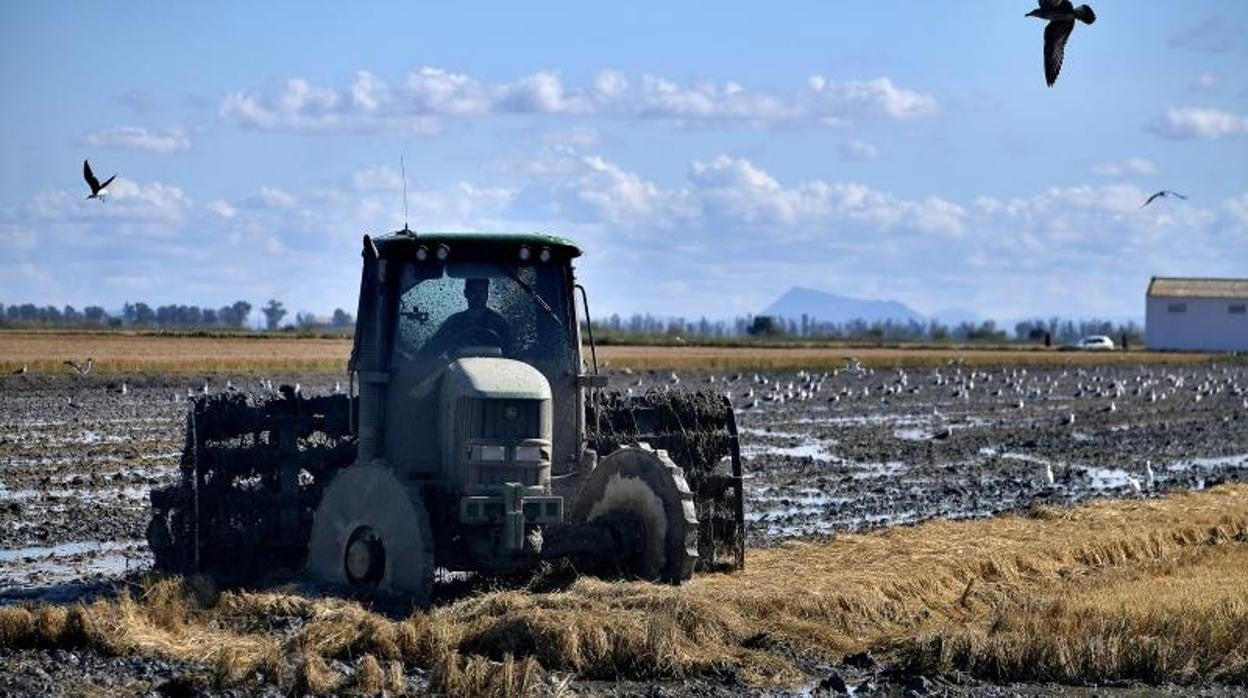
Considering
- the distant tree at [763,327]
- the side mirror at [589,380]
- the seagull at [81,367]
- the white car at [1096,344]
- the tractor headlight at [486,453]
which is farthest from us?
the distant tree at [763,327]

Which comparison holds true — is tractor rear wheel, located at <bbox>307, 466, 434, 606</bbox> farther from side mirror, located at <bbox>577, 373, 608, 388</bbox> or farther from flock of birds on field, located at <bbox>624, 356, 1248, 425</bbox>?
flock of birds on field, located at <bbox>624, 356, 1248, 425</bbox>

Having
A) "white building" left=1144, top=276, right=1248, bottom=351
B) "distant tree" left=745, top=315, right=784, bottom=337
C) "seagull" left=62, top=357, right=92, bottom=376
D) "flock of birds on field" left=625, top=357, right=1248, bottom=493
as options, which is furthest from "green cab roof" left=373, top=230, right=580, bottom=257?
"distant tree" left=745, top=315, right=784, bottom=337

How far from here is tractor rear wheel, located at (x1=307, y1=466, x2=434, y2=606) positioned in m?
12.8

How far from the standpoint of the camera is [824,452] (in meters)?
31.2

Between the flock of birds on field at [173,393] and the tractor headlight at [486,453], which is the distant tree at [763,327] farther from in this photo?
the tractor headlight at [486,453]

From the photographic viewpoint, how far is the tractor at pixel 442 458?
13195mm

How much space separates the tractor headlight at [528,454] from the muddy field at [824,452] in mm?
3506

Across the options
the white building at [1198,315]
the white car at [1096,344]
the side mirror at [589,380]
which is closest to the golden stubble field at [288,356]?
the white building at [1198,315]

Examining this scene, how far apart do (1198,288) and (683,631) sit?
102974 mm

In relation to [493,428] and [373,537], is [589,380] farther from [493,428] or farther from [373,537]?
[373,537]

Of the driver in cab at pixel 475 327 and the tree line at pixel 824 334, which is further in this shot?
the tree line at pixel 824 334

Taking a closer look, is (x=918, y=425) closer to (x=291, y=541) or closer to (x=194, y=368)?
(x=194, y=368)

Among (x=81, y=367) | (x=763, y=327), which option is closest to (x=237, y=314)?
(x=763, y=327)

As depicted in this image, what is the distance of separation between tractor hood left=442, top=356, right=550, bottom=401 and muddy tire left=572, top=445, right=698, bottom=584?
91 centimetres
